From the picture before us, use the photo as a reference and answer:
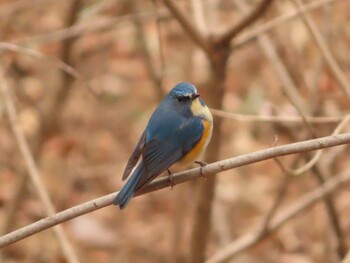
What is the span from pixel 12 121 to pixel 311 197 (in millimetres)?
1428

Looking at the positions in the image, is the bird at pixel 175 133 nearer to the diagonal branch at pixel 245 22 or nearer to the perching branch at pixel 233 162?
the perching branch at pixel 233 162

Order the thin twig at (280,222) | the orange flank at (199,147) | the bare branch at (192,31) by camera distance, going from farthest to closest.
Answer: the thin twig at (280,222), the bare branch at (192,31), the orange flank at (199,147)

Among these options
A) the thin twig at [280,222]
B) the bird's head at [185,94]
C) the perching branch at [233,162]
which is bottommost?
the thin twig at [280,222]

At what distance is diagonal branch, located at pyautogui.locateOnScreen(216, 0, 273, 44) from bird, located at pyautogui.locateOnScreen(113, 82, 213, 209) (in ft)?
1.62

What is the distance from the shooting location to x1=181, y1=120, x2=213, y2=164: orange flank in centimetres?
255

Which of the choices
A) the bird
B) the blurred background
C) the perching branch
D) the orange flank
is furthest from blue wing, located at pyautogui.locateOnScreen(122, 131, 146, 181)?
the blurred background

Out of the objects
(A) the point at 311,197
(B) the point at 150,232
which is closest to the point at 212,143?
(A) the point at 311,197

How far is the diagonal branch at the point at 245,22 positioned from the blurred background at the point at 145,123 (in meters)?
0.22

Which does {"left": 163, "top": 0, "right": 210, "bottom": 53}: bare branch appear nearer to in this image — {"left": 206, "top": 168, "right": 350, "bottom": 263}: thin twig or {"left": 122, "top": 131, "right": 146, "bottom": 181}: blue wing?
{"left": 122, "top": 131, "right": 146, "bottom": 181}: blue wing

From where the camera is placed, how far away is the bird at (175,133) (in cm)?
246

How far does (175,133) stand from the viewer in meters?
2.52

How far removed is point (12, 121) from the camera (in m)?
3.39

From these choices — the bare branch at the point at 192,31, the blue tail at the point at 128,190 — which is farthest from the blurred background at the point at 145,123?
the blue tail at the point at 128,190

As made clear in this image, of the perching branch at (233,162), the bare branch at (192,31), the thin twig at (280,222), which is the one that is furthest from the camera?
the thin twig at (280,222)
